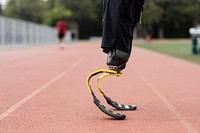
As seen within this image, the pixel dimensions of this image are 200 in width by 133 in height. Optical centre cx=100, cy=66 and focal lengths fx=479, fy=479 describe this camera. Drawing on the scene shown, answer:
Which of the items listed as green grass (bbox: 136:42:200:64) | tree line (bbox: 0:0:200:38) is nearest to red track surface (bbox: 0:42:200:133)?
green grass (bbox: 136:42:200:64)

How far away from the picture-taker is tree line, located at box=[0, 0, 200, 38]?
9331 centimetres

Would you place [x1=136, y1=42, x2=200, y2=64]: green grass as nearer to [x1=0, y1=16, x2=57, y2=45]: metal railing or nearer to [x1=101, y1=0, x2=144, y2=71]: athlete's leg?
[x1=0, y1=16, x2=57, y2=45]: metal railing

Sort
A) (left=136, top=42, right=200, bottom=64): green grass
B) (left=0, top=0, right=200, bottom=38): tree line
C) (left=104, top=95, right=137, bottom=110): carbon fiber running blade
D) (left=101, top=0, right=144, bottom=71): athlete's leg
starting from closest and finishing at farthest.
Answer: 1. (left=101, top=0, right=144, bottom=71): athlete's leg
2. (left=104, top=95, right=137, bottom=110): carbon fiber running blade
3. (left=136, top=42, right=200, bottom=64): green grass
4. (left=0, top=0, right=200, bottom=38): tree line

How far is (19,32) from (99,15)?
2256 inches

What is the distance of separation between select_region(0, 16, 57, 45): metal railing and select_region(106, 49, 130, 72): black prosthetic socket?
102 feet

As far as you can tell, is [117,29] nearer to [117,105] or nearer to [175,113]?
[117,105]

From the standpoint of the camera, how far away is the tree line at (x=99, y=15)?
3674 inches

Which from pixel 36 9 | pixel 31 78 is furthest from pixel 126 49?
pixel 36 9

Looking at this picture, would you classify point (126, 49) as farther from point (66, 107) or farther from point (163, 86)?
point (163, 86)

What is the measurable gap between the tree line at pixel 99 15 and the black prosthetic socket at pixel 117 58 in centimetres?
8548

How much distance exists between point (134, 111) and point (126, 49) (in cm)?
109

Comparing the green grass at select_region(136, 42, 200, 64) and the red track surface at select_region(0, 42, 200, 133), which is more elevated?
the red track surface at select_region(0, 42, 200, 133)

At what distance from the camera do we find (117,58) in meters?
5.35

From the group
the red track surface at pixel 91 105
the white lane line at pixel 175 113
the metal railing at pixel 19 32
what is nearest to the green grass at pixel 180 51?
the red track surface at pixel 91 105
